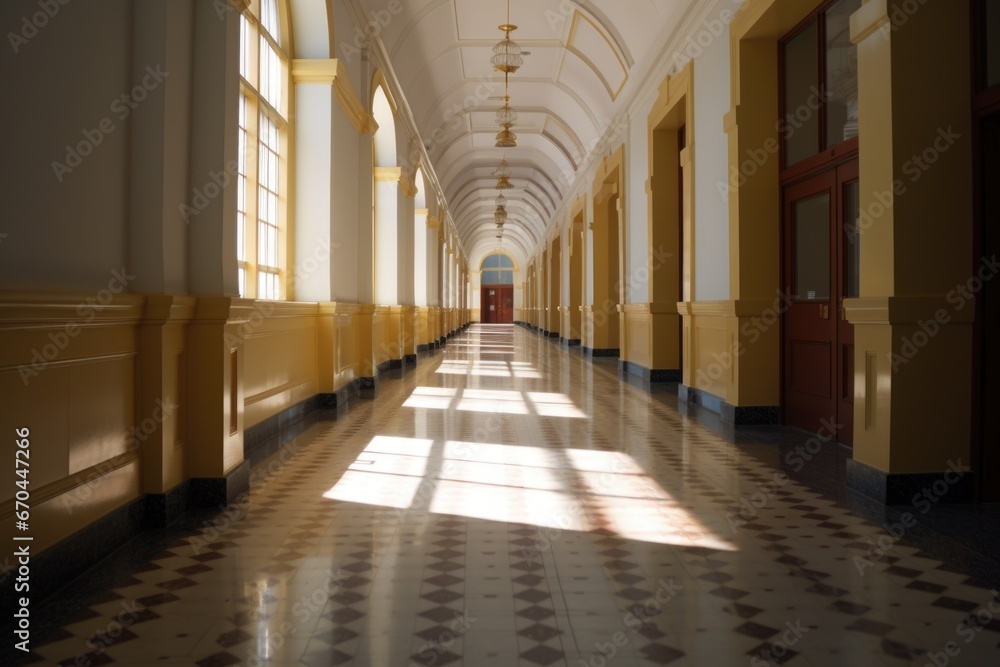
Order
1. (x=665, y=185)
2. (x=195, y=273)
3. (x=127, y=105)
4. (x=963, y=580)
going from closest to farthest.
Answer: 1. (x=963, y=580)
2. (x=127, y=105)
3. (x=195, y=273)
4. (x=665, y=185)

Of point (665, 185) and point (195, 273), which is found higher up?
point (665, 185)

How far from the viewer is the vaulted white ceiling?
41.2ft

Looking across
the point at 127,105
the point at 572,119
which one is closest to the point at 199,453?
the point at 127,105

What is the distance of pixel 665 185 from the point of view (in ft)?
40.4

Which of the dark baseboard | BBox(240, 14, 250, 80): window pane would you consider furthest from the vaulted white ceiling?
the dark baseboard

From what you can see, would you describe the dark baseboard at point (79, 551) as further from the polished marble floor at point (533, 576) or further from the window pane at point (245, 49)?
the window pane at point (245, 49)

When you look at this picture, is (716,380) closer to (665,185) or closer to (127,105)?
(665,185)

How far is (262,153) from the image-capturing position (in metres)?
7.98

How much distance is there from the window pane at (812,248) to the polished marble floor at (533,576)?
193 cm

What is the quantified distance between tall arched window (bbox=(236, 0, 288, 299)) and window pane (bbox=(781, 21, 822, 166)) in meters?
5.55

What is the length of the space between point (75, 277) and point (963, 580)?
4.44 metres

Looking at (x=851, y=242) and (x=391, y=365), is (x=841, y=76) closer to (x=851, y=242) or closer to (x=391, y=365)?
(x=851, y=242)

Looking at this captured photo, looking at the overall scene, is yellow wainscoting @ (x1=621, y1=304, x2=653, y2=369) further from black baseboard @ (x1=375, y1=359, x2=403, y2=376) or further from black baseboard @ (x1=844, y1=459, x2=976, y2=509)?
black baseboard @ (x1=844, y1=459, x2=976, y2=509)

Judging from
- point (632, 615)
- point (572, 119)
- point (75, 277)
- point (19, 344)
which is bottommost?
point (632, 615)
